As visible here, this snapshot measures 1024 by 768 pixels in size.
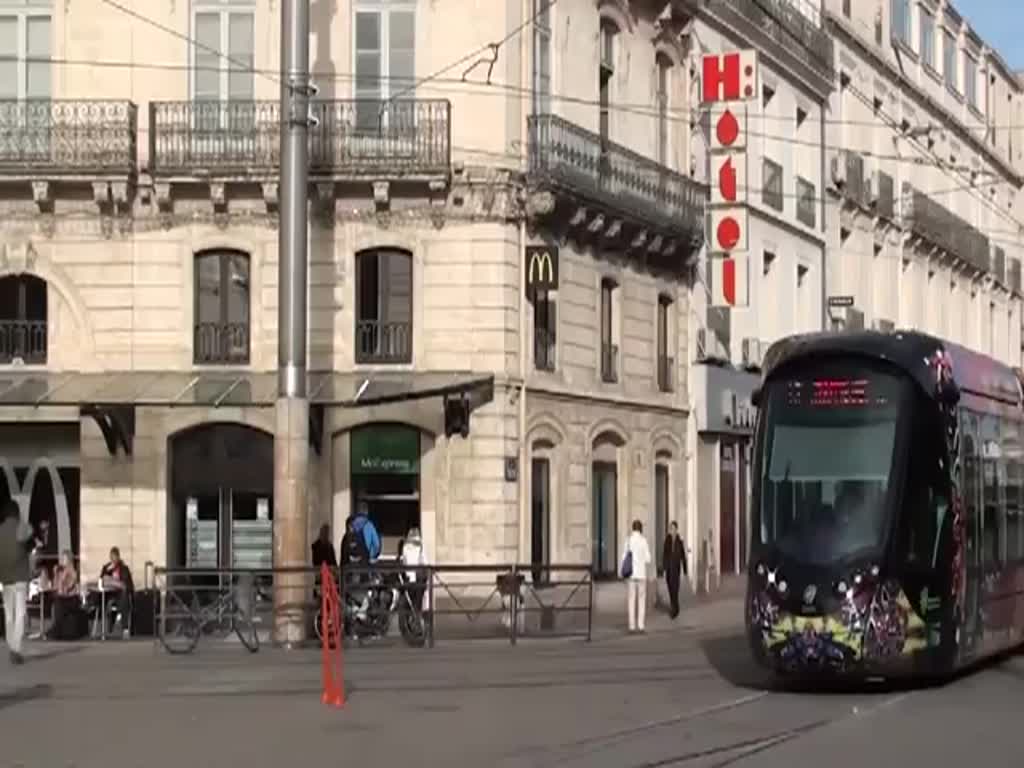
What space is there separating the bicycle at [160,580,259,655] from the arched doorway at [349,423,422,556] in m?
6.49

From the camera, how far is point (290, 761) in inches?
602

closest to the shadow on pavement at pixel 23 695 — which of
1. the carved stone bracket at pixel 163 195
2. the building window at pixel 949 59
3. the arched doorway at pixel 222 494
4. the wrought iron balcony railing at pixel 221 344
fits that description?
the arched doorway at pixel 222 494

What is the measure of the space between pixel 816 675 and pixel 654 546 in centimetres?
1914

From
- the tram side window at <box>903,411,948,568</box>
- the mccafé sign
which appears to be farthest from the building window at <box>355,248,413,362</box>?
the tram side window at <box>903,411,948,568</box>

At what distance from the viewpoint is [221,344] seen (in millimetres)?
32719

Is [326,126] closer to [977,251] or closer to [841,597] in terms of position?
[841,597]

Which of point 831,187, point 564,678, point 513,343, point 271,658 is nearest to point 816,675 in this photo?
point 564,678

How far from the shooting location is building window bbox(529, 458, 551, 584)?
33562 mm

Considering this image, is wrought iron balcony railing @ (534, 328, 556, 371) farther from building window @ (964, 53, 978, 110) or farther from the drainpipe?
building window @ (964, 53, 978, 110)

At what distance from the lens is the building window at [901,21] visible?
186ft

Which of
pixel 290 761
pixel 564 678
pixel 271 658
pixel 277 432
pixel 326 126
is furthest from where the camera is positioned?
pixel 326 126

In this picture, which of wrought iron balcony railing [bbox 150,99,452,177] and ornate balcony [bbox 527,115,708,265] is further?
ornate balcony [bbox 527,115,708,265]

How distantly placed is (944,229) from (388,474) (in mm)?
31270

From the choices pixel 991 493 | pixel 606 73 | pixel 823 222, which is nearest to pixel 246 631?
pixel 991 493
